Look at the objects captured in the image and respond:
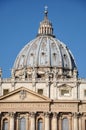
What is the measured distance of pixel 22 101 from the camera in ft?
294

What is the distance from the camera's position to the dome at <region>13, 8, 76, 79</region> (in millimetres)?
120938

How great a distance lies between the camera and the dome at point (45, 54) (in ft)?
397

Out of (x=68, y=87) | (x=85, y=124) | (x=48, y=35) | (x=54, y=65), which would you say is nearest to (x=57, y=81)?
(x=68, y=87)

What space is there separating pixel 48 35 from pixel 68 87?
132 feet

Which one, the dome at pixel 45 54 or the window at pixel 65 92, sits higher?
the dome at pixel 45 54

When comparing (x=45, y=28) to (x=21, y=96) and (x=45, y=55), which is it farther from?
(x=21, y=96)

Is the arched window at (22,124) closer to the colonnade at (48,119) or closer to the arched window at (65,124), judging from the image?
the colonnade at (48,119)

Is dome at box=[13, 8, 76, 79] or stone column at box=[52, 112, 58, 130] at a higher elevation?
dome at box=[13, 8, 76, 79]

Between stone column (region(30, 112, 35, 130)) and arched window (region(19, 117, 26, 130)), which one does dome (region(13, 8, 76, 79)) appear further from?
stone column (region(30, 112, 35, 130))

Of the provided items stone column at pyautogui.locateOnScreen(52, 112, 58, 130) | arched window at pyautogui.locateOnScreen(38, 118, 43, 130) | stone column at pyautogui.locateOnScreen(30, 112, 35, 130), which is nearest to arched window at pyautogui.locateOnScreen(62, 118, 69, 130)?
stone column at pyautogui.locateOnScreen(52, 112, 58, 130)

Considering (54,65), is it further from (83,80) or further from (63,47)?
(83,80)

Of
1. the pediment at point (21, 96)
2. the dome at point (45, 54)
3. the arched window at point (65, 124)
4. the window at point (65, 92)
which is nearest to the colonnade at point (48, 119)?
the arched window at point (65, 124)

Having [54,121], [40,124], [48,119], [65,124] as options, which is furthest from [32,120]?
[65,124]

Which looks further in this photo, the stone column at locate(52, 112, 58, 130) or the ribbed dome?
the ribbed dome
